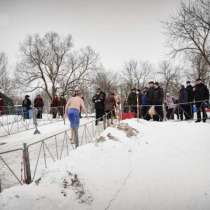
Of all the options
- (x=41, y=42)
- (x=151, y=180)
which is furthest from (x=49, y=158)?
(x=41, y=42)

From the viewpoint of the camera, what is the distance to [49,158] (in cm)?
814

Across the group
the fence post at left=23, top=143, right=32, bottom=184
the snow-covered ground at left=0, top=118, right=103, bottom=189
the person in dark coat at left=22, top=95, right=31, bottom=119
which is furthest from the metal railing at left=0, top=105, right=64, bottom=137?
the fence post at left=23, top=143, right=32, bottom=184

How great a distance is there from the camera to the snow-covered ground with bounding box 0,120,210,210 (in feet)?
15.5

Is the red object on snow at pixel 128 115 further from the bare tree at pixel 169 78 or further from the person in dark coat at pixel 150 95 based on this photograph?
the bare tree at pixel 169 78

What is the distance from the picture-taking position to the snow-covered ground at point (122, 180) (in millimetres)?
4719

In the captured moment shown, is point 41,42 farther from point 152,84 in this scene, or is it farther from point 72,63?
point 152,84

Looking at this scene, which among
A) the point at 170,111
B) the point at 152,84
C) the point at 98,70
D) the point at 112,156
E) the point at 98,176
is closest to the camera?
the point at 98,176

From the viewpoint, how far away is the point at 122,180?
5.59 meters

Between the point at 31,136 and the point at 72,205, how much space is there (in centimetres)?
799

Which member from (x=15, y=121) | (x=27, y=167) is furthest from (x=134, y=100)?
(x=27, y=167)

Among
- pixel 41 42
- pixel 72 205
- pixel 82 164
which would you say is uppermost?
pixel 41 42

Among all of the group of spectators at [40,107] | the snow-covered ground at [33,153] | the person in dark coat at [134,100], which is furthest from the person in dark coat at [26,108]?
the person in dark coat at [134,100]

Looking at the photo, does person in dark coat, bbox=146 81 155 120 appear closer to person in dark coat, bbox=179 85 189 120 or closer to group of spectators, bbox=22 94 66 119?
person in dark coat, bbox=179 85 189 120

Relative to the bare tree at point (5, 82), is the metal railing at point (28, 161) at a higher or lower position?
lower
